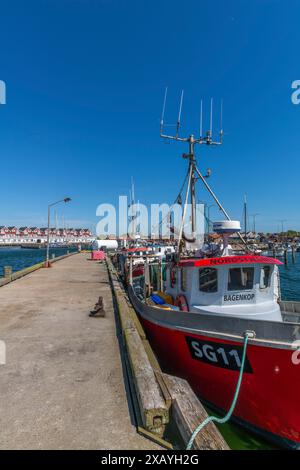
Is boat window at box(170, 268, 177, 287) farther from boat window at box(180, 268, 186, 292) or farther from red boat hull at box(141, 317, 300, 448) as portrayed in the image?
red boat hull at box(141, 317, 300, 448)

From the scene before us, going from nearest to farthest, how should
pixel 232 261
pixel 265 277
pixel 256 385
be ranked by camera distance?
1. pixel 256 385
2. pixel 232 261
3. pixel 265 277

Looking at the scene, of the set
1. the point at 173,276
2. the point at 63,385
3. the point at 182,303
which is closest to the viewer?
the point at 63,385

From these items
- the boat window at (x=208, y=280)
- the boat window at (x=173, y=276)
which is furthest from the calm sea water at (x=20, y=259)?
the boat window at (x=208, y=280)

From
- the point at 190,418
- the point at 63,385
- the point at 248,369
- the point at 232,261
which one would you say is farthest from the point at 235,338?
the point at 63,385

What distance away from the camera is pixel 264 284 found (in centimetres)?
789

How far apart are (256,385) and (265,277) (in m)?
3.21

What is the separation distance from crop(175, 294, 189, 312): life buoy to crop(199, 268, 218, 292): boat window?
791 millimetres

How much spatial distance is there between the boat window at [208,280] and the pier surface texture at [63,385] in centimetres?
295

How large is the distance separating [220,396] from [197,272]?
3157mm

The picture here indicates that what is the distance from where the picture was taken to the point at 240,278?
25.2 feet

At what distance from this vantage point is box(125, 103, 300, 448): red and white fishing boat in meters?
5.33

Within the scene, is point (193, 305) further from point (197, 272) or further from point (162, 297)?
point (162, 297)

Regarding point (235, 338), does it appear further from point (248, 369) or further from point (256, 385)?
point (256, 385)

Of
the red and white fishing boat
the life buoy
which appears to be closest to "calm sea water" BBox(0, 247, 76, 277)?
the life buoy
